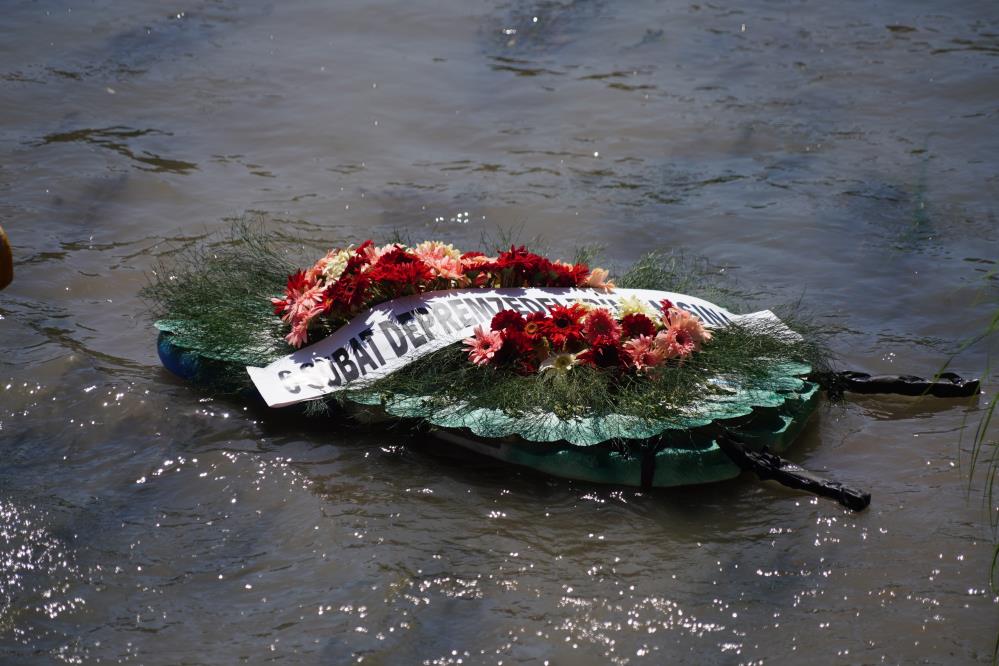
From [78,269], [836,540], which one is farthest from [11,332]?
[836,540]

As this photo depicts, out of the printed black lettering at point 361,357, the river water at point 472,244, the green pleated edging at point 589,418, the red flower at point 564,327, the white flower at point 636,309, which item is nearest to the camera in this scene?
the river water at point 472,244

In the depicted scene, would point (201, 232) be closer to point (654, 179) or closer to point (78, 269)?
point (78, 269)

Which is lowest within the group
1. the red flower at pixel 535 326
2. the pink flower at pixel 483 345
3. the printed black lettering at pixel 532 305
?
the pink flower at pixel 483 345

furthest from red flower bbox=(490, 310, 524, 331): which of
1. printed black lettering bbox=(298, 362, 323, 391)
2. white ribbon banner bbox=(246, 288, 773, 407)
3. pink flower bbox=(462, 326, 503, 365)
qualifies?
printed black lettering bbox=(298, 362, 323, 391)

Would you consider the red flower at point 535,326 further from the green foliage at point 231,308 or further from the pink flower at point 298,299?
the green foliage at point 231,308

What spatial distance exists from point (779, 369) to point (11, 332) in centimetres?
385

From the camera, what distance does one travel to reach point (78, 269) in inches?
268

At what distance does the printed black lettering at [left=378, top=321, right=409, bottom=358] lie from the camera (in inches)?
191

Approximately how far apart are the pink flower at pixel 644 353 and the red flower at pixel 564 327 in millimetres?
220

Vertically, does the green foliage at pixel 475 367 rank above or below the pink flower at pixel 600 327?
below

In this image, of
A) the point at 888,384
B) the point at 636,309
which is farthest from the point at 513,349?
the point at 888,384

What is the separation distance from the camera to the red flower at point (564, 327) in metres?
4.74

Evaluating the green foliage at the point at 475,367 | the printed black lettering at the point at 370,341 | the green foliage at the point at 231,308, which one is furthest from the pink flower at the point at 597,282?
the green foliage at the point at 231,308

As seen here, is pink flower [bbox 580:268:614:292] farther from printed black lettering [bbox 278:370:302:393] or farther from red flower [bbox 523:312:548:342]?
printed black lettering [bbox 278:370:302:393]
